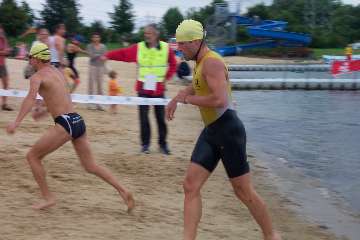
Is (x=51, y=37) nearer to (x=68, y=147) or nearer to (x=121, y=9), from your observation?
(x=68, y=147)

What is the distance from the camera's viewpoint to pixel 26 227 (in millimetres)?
5613

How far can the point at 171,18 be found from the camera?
8894 centimetres

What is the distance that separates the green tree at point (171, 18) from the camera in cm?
8500

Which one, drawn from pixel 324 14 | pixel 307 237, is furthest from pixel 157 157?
pixel 324 14

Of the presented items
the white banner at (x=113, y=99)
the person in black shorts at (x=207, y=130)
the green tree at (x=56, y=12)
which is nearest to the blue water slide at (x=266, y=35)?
the green tree at (x=56, y=12)

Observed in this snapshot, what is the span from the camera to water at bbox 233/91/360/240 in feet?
25.1

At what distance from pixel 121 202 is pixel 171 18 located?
8369 cm

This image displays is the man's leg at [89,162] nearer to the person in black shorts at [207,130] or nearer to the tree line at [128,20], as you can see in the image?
the person in black shorts at [207,130]

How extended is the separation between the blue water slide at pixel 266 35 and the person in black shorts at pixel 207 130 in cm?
4132

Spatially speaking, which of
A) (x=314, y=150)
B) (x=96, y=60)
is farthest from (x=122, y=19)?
(x=314, y=150)

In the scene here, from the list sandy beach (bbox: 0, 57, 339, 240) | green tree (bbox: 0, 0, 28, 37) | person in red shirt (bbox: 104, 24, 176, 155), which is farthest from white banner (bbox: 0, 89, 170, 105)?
green tree (bbox: 0, 0, 28, 37)

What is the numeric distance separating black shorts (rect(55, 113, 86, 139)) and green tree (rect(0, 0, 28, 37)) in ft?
182

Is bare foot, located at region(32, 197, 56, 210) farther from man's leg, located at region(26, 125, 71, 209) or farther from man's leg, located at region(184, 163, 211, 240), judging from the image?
man's leg, located at region(184, 163, 211, 240)

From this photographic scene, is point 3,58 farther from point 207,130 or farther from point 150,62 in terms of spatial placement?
point 207,130
